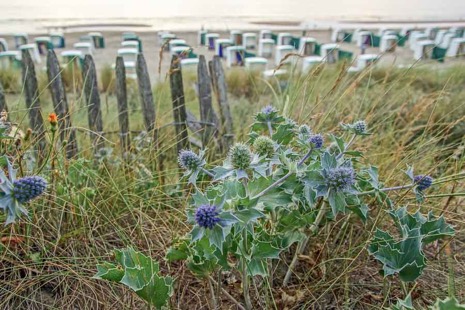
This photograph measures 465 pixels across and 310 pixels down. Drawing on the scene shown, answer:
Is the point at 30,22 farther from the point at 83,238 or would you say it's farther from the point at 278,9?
the point at 83,238

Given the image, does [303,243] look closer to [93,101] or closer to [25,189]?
[25,189]

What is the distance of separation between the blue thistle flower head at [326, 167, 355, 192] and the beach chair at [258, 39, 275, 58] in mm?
9922

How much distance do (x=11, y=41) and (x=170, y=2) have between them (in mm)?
9056

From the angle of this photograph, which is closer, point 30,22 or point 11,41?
point 11,41

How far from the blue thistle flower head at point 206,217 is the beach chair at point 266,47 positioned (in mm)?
10065

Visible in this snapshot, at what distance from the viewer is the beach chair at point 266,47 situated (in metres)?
10.6

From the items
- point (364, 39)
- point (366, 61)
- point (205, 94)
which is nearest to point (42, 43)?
point (366, 61)

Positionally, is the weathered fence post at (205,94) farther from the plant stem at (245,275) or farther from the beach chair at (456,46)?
the beach chair at (456,46)

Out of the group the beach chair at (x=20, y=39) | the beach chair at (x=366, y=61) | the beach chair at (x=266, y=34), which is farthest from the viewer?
the beach chair at (x=266, y=34)

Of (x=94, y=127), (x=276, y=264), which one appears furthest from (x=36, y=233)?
(x=94, y=127)

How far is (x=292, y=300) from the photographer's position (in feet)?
4.22

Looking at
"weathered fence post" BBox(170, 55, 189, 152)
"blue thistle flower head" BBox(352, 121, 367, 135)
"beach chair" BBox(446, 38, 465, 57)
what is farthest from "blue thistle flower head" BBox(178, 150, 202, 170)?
"beach chair" BBox(446, 38, 465, 57)

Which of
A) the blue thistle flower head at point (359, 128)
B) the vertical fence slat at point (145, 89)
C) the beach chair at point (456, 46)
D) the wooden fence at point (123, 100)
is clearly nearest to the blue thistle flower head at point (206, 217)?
the blue thistle flower head at point (359, 128)

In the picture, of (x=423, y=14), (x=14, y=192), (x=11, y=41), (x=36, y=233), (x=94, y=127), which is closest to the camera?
(x=14, y=192)
